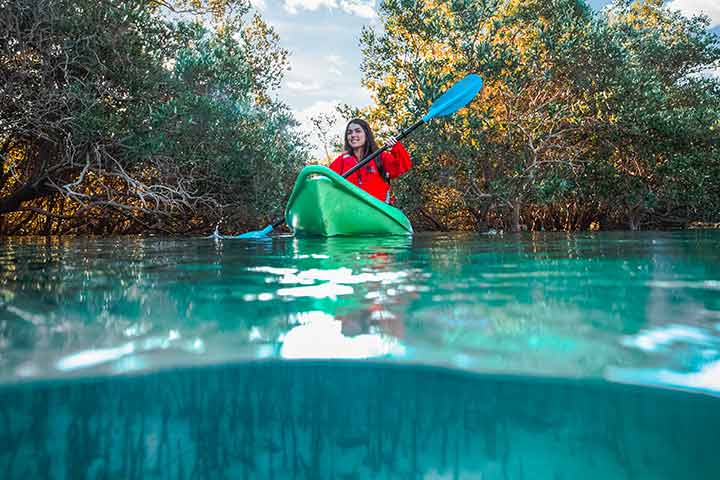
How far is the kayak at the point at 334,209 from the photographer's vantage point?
564 cm

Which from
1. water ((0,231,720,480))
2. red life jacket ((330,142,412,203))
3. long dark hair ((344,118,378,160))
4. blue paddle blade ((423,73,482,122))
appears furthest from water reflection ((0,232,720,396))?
long dark hair ((344,118,378,160))

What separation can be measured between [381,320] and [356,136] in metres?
6.94

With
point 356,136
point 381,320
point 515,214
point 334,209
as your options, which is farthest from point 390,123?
point 381,320

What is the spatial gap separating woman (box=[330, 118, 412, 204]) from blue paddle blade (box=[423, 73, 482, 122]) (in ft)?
2.46

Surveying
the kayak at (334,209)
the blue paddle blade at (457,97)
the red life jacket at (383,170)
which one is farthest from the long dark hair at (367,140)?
the kayak at (334,209)

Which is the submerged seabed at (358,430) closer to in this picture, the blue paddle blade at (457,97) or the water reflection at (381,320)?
the water reflection at (381,320)

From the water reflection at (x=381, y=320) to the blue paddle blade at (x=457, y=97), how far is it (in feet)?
18.8

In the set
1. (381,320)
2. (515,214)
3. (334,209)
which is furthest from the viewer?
(515,214)

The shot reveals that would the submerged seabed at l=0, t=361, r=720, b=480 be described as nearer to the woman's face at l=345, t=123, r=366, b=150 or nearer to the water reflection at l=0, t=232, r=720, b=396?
the water reflection at l=0, t=232, r=720, b=396

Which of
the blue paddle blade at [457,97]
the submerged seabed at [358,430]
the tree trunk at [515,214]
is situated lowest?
the submerged seabed at [358,430]

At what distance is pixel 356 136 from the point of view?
7.71 meters

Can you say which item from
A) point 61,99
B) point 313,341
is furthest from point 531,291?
point 61,99

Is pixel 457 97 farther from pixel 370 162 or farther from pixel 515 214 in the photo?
pixel 515 214

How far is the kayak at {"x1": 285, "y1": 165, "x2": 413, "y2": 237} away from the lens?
5.64 m
